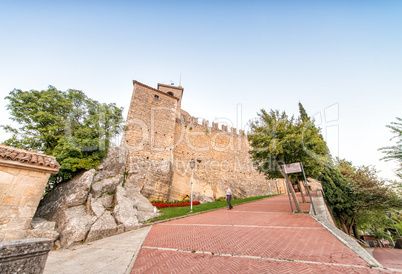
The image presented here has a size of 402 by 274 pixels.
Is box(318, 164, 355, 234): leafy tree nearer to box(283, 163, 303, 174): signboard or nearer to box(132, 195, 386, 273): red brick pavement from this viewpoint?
box(283, 163, 303, 174): signboard

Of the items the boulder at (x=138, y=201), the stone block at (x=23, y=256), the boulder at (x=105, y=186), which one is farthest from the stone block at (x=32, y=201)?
the stone block at (x=23, y=256)

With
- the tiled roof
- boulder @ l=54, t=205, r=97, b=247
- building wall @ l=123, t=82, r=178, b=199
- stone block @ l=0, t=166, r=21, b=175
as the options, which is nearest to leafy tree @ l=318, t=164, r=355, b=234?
building wall @ l=123, t=82, r=178, b=199

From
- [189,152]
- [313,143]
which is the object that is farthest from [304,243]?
[189,152]

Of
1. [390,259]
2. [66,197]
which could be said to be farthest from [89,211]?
[390,259]

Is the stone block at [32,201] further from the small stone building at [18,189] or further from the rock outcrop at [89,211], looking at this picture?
the rock outcrop at [89,211]

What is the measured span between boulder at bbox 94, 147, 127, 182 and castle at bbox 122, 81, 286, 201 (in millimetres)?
933

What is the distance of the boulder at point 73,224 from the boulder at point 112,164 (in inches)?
110

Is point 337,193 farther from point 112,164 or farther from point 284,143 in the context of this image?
point 112,164

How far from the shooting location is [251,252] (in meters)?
4.38

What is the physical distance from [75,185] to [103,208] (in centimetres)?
247

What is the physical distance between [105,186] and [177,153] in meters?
11.5

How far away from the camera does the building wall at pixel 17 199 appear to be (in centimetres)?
634

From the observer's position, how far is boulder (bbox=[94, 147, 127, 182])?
1133 centimetres

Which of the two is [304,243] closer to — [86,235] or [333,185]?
[86,235]
